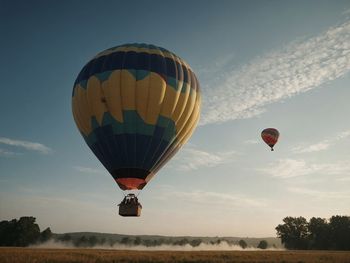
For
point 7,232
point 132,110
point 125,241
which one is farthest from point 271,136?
point 125,241

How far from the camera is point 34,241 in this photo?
3516 inches

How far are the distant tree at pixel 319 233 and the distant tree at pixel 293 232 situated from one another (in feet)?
8.26

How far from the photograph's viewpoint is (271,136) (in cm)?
4272

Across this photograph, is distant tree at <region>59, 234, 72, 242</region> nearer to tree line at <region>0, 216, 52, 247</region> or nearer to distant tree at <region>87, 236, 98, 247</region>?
distant tree at <region>87, 236, 98, 247</region>

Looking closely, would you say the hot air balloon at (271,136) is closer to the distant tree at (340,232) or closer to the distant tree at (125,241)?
the distant tree at (340,232)

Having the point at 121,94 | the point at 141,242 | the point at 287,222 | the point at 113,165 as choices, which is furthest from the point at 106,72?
the point at 141,242

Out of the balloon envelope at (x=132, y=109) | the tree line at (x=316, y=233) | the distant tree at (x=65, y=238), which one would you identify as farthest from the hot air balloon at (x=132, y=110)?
the distant tree at (x=65, y=238)

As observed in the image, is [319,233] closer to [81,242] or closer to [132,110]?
[132,110]

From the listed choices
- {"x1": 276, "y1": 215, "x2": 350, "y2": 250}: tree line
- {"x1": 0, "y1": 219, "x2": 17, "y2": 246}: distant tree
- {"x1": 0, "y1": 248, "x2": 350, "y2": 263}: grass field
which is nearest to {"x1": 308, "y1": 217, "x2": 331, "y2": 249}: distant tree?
{"x1": 276, "y1": 215, "x2": 350, "y2": 250}: tree line

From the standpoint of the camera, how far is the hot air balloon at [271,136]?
42656 millimetres

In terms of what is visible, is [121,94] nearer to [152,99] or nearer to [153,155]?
[152,99]

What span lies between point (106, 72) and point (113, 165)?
290 inches

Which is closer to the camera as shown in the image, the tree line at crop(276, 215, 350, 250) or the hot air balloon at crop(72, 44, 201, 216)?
the hot air balloon at crop(72, 44, 201, 216)

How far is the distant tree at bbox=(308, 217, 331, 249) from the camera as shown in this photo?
8088 cm
